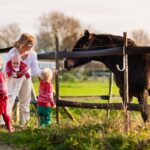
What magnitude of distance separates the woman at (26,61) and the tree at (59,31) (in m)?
60.9

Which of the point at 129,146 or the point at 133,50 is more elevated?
the point at 133,50

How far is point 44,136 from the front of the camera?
24.2 ft

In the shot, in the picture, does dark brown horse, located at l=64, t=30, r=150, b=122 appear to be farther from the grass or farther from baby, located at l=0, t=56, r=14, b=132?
baby, located at l=0, t=56, r=14, b=132

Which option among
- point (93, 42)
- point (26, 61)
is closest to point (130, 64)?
point (93, 42)

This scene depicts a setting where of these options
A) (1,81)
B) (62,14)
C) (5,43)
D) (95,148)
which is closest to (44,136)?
(95,148)

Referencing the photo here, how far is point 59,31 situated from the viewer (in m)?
73.6

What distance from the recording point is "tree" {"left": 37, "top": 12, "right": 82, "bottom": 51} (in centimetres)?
7150

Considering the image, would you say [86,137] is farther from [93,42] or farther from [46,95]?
[93,42]

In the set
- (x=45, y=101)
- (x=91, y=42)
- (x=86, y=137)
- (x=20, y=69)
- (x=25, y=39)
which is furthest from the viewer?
(x=91, y=42)

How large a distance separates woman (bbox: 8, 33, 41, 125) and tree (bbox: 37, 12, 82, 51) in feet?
200

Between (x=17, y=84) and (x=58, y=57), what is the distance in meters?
1.12

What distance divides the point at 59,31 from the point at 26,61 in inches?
2543

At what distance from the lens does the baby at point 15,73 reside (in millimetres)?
9141

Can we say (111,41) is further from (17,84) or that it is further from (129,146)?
(129,146)
